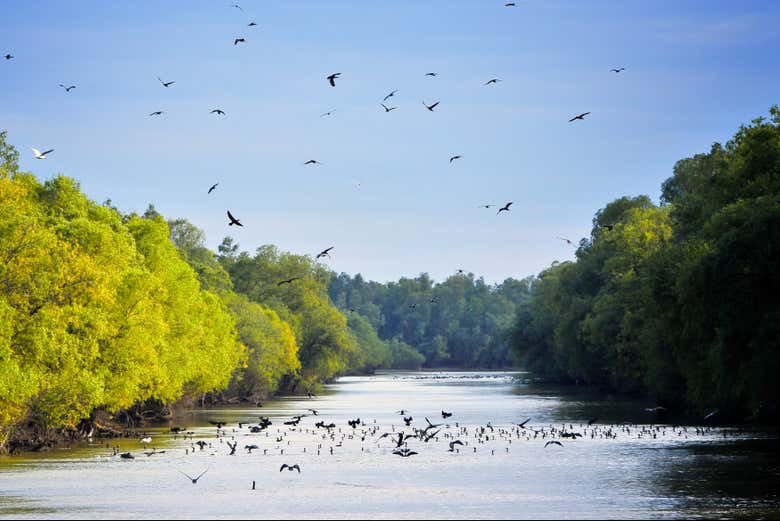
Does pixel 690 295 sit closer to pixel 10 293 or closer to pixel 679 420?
pixel 679 420

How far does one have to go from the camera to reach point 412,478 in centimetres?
4966

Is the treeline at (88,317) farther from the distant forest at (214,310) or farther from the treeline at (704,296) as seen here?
the treeline at (704,296)

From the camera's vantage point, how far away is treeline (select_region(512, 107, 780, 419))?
53.8 metres

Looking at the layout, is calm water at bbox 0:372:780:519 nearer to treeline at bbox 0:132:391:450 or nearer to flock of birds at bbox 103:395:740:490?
flock of birds at bbox 103:395:740:490

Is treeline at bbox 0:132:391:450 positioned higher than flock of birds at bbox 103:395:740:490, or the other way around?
treeline at bbox 0:132:391:450

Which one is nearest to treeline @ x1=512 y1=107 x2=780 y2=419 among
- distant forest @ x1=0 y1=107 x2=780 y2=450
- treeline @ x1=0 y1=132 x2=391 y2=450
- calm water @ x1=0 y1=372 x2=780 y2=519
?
distant forest @ x1=0 y1=107 x2=780 y2=450

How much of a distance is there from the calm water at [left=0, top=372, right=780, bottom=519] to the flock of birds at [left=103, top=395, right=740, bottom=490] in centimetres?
22

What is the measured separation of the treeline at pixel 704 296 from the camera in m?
53.8

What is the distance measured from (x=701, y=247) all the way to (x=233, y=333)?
221 feet

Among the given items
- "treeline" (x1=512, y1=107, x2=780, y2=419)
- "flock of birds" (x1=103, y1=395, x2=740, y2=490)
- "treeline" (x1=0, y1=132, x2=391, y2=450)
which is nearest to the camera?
"treeline" (x1=512, y1=107, x2=780, y2=419)

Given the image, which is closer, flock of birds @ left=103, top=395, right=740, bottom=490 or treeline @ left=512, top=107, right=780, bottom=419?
treeline @ left=512, top=107, right=780, bottom=419

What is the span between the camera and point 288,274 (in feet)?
582

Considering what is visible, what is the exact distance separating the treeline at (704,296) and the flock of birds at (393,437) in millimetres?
5450

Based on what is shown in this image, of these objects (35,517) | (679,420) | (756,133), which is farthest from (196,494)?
(679,420)
